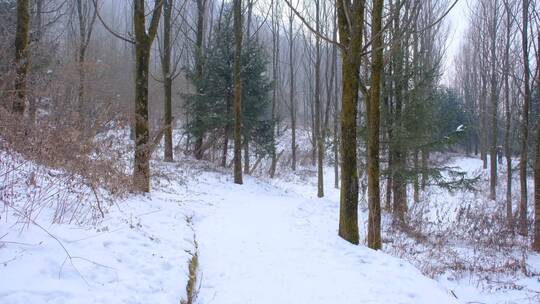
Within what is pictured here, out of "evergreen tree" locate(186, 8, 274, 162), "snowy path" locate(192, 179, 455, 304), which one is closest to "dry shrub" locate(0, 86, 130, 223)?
"snowy path" locate(192, 179, 455, 304)

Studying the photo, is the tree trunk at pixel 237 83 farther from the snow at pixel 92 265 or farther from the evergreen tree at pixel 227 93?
the snow at pixel 92 265

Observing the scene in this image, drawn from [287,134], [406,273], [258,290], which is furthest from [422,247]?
[287,134]

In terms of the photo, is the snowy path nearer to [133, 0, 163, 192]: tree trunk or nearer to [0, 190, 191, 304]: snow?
[0, 190, 191, 304]: snow

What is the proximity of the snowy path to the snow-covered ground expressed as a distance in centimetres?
1

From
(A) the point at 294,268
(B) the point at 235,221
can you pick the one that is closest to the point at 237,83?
(B) the point at 235,221

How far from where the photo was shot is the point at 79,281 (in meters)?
3.03

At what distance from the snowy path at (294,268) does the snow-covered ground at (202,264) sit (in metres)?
0.01

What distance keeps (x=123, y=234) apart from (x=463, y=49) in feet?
120

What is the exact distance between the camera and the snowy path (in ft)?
13.7

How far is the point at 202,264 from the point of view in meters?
5.06

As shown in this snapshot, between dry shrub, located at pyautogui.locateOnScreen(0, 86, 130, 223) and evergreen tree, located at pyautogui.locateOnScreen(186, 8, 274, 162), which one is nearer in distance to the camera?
dry shrub, located at pyautogui.locateOnScreen(0, 86, 130, 223)

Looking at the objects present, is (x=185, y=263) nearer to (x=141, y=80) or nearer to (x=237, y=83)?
(x=141, y=80)

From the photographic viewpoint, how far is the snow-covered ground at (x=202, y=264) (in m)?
3.02

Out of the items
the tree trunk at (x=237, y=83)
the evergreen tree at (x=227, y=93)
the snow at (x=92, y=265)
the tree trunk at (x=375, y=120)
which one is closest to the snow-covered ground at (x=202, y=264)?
the snow at (x=92, y=265)
